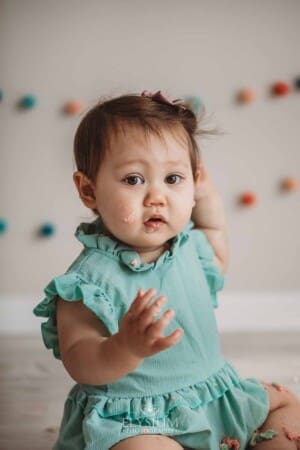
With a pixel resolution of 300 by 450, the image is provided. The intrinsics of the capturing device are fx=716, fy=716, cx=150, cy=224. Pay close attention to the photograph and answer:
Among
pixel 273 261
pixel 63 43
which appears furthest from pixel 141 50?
pixel 273 261

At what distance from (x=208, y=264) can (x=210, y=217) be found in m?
0.07

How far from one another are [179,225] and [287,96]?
0.91 m

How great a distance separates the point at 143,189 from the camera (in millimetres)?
753

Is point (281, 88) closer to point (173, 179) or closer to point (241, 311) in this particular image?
point (241, 311)

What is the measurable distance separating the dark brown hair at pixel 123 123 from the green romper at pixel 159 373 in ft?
0.28

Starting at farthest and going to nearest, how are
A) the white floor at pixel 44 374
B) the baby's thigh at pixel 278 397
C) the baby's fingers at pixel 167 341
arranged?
the white floor at pixel 44 374 → the baby's thigh at pixel 278 397 → the baby's fingers at pixel 167 341

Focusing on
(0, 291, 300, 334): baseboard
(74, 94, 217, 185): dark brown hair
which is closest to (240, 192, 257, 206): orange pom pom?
(0, 291, 300, 334): baseboard

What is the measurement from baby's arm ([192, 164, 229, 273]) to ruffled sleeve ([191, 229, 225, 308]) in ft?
0.10

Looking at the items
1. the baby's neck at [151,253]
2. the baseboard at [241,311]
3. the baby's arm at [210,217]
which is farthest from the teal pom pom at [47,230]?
the baby's neck at [151,253]

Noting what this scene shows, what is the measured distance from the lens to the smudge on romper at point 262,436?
79 centimetres

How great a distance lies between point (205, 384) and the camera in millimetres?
784

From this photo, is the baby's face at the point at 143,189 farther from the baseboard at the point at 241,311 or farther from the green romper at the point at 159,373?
the baseboard at the point at 241,311

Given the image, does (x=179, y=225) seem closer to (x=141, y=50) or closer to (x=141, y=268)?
(x=141, y=268)

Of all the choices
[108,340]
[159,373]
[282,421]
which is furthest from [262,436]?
[108,340]
